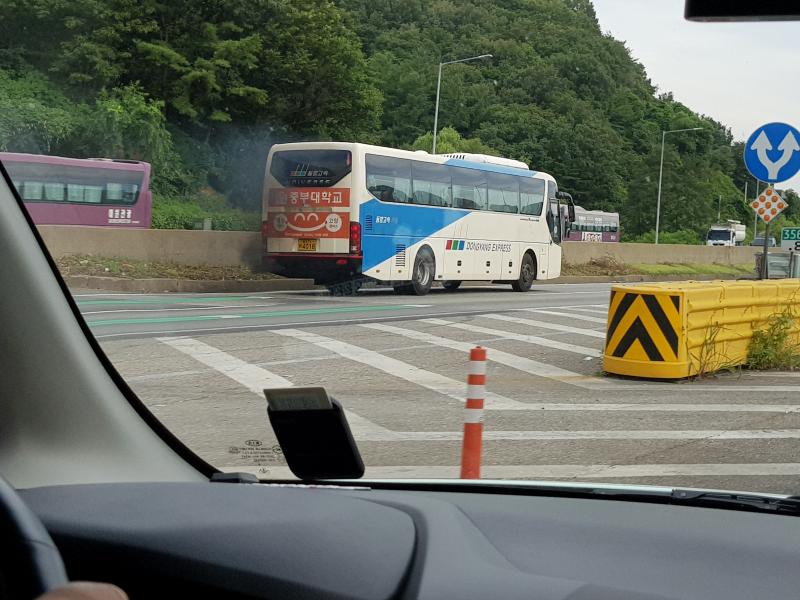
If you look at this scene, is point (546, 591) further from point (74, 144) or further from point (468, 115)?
point (468, 115)

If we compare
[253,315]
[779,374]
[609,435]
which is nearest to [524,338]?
[779,374]

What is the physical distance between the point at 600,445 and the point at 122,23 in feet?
12.3

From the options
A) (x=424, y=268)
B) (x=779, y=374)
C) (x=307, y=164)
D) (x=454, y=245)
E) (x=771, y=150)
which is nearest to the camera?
(x=771, y=150)

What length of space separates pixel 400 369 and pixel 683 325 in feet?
8.76

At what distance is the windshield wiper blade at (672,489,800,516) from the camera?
159 cm

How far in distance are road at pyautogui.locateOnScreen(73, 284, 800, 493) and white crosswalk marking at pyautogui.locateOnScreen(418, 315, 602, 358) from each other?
26mm

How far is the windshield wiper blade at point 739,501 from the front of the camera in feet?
5.22

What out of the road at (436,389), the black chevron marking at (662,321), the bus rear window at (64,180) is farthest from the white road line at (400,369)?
the bus rear window at (64,180)

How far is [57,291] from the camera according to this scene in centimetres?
199

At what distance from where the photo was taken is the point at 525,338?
25.6 ft

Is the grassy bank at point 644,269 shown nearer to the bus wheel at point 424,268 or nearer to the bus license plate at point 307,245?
the bus wheel at point 424,268

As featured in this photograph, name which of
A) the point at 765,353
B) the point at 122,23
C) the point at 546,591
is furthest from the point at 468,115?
the point at 765,353

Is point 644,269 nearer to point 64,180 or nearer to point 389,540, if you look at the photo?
point 64,180

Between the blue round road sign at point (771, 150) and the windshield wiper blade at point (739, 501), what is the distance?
0.65m
